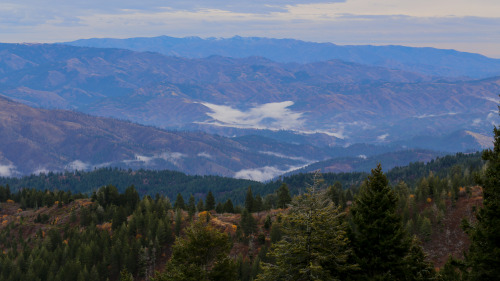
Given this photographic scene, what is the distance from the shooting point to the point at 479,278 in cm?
3031

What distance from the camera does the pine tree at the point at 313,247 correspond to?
29.0 meters

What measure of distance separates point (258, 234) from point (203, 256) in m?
83.2

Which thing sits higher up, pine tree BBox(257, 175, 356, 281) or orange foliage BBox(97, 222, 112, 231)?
pine tree BBox(257, 175, 356, 281)

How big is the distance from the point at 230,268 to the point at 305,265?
25.9 ft

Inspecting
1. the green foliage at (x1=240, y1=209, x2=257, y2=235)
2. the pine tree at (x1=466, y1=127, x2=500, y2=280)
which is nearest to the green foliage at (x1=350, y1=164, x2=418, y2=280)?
the pine tree at (x1=466, y1=127, x2=500, y2=280)

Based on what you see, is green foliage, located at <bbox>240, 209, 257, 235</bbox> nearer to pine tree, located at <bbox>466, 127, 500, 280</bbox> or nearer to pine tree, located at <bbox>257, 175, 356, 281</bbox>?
pine tree, located at <bbox>257, 175, 356, 281</bbox>

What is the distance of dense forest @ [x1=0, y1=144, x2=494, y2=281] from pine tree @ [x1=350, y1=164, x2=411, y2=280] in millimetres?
70

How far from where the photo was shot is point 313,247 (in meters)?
29.5

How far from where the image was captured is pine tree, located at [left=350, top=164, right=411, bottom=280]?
29.1 metres

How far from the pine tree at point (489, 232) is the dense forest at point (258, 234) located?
9 centimetres

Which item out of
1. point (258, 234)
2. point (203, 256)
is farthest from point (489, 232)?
point (258, 234)

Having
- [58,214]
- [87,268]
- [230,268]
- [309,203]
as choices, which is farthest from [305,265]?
[58,214]

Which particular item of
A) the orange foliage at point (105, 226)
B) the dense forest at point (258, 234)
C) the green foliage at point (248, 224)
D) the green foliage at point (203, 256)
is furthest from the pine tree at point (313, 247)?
the orange foliage at point (105, 226)

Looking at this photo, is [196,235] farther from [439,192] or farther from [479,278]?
[439,192]
